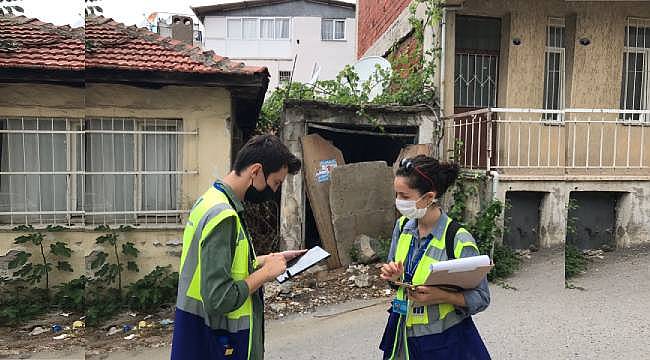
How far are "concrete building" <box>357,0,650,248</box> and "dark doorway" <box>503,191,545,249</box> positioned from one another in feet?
1.22

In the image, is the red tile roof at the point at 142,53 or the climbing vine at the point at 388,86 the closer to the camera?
the red tile roof at the point at 142,53

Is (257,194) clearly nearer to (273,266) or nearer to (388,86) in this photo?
(273,266)

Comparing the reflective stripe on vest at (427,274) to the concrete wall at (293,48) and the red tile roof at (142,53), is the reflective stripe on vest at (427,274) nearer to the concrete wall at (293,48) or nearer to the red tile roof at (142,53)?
the red tile roof at (142,53)

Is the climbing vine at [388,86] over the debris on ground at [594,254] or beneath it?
over

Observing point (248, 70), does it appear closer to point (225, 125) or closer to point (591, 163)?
point (225, 125)

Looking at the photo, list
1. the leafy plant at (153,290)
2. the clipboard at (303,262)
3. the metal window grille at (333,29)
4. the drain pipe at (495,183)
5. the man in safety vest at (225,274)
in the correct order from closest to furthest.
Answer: the man in safety vest at (225,274), the clipboard at (303,262), the leafy plant at (153,290), the drain pipe at (495,183), the metal window grille at (333,29)

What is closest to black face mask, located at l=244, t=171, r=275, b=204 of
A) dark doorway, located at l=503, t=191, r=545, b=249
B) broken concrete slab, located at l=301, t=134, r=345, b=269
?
broken concrete slab, located at l=301, t=134, r=345, b=269

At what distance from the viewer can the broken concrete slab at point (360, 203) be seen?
6.98 m

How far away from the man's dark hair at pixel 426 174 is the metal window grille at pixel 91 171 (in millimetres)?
4319

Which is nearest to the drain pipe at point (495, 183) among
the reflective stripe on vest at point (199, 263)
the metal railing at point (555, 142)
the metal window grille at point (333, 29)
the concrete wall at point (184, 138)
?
the metal railing at point (555, 142)

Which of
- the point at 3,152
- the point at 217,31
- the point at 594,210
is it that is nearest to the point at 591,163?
the point at 594,210

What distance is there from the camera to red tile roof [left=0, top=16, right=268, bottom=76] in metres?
4.22

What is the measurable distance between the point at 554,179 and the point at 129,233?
18.6 ft

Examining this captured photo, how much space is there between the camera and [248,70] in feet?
19.8
